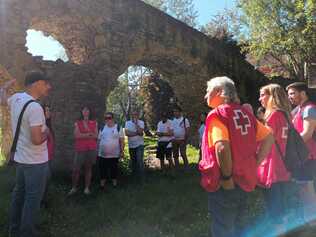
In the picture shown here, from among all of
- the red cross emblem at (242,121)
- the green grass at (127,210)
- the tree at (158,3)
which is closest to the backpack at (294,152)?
the red cross emblem at (242,121)

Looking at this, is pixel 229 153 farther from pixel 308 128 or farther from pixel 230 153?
pixel 308 128

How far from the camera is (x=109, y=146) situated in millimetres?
7918

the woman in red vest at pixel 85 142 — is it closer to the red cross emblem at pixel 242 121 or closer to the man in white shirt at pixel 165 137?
the man in white shirt at pixel 165 137

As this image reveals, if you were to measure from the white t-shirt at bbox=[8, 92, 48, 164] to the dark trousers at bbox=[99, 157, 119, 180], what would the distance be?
376 centimetres

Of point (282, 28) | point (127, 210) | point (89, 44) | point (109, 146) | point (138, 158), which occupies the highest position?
point (282, 28)

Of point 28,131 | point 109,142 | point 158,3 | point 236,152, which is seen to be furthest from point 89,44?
point 158,3

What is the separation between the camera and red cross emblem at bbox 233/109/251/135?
3.43 meters

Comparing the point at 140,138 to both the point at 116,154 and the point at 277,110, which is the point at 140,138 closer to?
the point at 116,154

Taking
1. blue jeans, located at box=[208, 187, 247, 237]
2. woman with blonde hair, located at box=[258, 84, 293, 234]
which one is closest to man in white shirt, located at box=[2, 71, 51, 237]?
blue jeans, located at box=[208, 187, 247, 237]

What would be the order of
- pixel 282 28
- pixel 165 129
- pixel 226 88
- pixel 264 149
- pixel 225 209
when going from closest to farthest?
pixel 225 209 → pixel 226 88 → pixel 264 149 → pixel 165 129 → pixel 282 28

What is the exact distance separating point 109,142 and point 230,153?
4781 mm

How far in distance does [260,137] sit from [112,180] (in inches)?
198

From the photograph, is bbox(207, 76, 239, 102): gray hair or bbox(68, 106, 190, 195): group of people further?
bbox(68, 106, 190, 195): group of people

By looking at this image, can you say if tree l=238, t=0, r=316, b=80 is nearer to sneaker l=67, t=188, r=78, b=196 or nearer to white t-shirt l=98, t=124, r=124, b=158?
white t-shirt l=98, t=124, r=124, b=158
